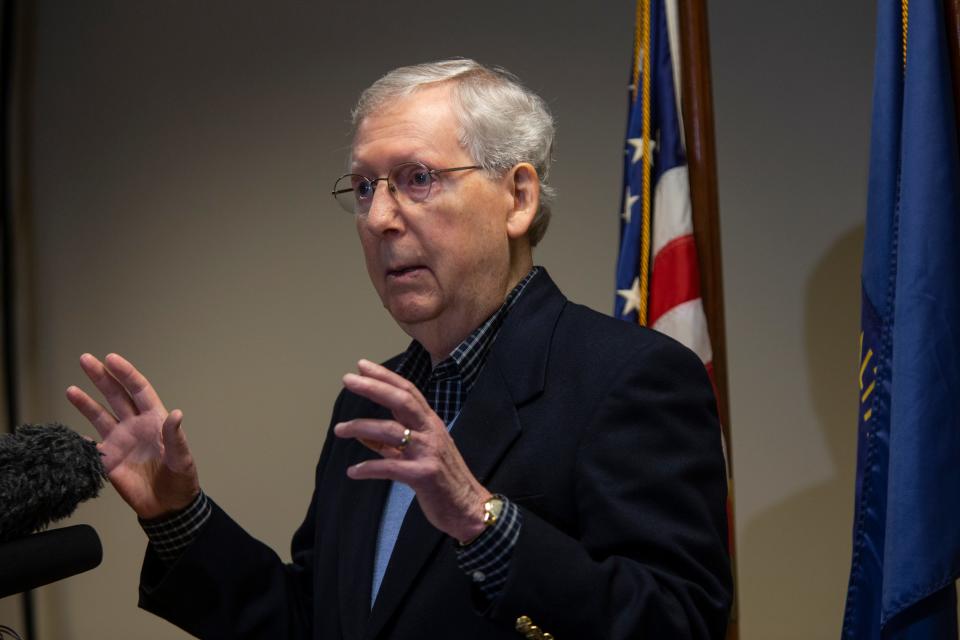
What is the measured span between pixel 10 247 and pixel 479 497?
268cm

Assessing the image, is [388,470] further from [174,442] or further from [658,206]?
[658,206]

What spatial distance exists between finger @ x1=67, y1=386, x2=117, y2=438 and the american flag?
3.73 ft

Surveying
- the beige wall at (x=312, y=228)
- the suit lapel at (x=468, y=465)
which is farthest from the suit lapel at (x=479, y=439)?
the beige wall at (x=312, y=228)

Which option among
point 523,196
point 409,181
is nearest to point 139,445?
point 409,181

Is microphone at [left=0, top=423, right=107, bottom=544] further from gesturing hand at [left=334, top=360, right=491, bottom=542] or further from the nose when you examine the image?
the nose

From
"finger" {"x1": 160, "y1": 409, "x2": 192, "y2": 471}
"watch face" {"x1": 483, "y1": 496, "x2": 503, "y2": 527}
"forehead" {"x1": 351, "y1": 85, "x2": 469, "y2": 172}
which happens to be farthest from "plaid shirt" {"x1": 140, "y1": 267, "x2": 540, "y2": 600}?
"watch face" {"x1": 483, "y1": 496, "x2": 503, "y2": 527}

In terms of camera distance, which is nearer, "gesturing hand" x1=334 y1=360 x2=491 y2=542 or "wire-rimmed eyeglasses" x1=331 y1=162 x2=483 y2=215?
"gesturing hand" x1=334 y1=360 x2=491 y2=542

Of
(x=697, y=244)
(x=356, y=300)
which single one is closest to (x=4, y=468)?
(x=697, y=244)

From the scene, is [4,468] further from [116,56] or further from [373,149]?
[116,56]

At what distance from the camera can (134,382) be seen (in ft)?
4.11

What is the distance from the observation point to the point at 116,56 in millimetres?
3197

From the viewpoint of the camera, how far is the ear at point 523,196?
147cm

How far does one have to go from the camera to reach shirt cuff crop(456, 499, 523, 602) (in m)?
1.03

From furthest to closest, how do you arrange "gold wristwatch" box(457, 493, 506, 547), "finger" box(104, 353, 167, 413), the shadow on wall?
the shadow on wall → "finger" box(104, 353, 167, 413) → "gold wristwatch" box(457, 493, 506, 547)
